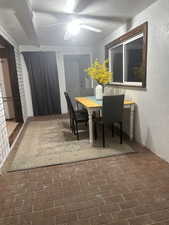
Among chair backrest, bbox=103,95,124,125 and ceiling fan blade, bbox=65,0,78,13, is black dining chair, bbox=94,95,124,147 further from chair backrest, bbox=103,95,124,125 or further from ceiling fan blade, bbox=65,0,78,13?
ceiling fan blade, bbox=65,0,78,13

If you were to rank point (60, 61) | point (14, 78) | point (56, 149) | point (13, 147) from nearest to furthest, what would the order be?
1. point (56, 149)
2. point (13, 147)
3. point (14, 78)
4. point (60, 61)

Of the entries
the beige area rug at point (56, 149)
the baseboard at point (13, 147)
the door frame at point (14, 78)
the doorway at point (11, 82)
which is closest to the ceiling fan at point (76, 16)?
the doorway at point (11, 82)

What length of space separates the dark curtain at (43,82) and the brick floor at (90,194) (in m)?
3.49

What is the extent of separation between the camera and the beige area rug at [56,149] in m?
2.42

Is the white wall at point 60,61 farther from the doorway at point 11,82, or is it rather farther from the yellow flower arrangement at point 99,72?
the yellow flower arrangement at point 99,72

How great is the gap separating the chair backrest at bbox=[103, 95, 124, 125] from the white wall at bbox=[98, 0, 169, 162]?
0.40 metres

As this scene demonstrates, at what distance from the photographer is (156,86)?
2336 millimetres

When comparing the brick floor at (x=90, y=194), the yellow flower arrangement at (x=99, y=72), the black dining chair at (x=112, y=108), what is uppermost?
the yellow flower arrangement at (x=99, y=72)

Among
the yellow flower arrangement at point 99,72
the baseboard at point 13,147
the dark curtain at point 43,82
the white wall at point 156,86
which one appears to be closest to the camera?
the white wall at point 156,86

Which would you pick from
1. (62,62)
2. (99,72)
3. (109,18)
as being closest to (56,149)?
(99,72)

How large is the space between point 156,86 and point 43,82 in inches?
154

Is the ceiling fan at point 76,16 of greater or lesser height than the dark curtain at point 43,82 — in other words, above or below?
above

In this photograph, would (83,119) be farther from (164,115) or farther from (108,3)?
(108,3)

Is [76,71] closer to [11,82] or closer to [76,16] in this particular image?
[11,82]
